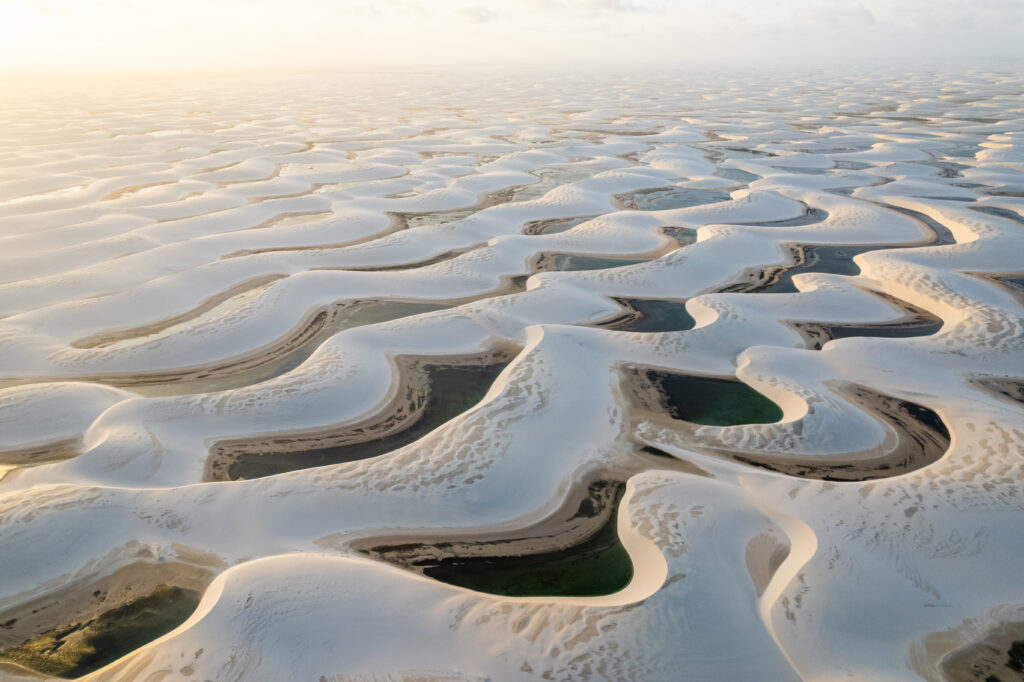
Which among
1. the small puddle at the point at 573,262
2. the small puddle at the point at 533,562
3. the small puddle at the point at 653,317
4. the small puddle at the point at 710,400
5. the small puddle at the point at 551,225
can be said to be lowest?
the small puddle at the point at 533,562

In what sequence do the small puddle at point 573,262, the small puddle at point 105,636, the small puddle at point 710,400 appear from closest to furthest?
the small puddle at point 105,636 < the small puddle at point 710,400 < the small puddle at point 573,262

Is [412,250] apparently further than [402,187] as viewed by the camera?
No

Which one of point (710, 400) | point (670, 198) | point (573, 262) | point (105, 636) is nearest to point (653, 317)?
point (710, 400)

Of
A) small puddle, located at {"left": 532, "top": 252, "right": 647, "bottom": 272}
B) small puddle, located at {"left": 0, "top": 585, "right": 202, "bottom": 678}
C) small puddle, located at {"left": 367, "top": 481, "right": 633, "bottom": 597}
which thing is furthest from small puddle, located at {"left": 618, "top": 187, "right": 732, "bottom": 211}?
small puddle, located at {"left": 0, "top": 585, "right": 202, "bottom": 678}

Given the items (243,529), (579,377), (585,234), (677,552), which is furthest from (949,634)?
(585,234)

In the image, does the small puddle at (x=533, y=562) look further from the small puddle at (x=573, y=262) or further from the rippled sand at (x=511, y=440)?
the small puddle at (x=573, y=262)

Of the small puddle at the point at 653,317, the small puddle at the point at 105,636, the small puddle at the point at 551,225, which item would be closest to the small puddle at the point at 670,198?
the small puddle at the point at 551,225

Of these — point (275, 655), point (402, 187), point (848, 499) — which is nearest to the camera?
point (275, 655)

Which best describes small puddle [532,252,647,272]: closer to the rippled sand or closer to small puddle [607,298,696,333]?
the rippled sand

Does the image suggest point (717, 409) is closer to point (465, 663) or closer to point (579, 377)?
point (579, 377)
